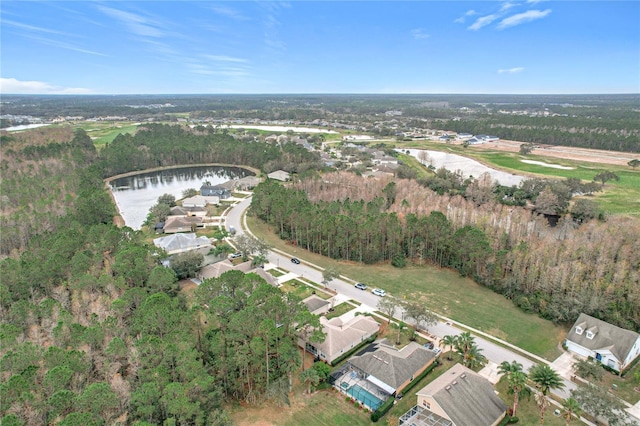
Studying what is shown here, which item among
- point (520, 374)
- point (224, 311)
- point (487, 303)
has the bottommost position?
point (487, 303)

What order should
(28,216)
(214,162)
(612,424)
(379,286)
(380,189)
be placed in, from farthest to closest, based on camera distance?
(214,162)
(380,189)
(28,216)
(379,286)
(612,424)

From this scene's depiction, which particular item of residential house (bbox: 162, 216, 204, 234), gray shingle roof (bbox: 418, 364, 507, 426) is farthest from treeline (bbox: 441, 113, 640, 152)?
residential house (bbox: 162, 216, 204, 234)

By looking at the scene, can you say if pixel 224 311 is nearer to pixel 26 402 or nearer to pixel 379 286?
pixel 26 402

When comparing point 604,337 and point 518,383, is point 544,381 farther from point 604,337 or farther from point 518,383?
point 604,337

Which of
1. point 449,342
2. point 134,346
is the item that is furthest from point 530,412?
point 134,346

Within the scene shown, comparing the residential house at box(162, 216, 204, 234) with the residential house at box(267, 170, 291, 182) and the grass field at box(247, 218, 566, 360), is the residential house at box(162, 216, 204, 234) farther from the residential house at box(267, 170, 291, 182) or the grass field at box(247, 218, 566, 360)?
the residential house at box(267, 170, 291, 182)

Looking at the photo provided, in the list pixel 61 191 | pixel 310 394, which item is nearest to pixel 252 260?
pixel 310 394

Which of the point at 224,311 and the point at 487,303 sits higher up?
the point at 224,311
